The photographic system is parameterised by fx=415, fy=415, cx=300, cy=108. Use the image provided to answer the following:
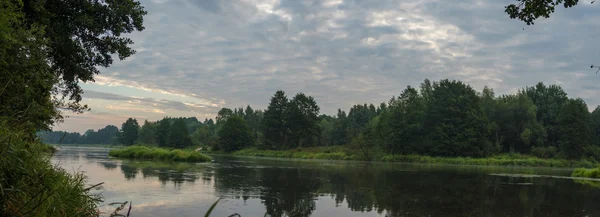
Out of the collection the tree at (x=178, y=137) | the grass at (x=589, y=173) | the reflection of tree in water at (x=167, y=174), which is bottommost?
the grass at (x=589, y=173)

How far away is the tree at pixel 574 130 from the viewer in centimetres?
6931

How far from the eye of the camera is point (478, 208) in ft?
50.8

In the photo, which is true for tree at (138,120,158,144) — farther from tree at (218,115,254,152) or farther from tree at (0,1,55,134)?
tree at (0,1,55,134)

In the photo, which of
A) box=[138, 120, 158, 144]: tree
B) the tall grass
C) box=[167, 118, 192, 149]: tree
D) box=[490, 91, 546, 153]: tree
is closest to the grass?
box=[490, 91, 546, 153]: tree

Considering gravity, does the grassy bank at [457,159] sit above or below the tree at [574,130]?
below

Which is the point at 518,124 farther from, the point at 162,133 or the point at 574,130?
the point at 162,133

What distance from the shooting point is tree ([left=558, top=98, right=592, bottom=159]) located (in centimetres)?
6931

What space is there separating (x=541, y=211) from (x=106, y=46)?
18110mm

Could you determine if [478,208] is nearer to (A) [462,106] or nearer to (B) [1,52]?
(B) [1,52]

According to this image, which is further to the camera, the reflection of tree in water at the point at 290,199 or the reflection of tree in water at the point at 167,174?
the reflection of tree in water at the point at 167,174

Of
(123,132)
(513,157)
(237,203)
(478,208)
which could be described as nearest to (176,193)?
(237,203)

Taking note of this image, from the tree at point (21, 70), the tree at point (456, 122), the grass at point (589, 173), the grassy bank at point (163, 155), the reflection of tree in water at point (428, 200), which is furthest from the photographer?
the tree at point (456, 122)

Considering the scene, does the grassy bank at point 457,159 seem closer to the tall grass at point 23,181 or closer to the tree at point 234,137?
the tree at point 234,137

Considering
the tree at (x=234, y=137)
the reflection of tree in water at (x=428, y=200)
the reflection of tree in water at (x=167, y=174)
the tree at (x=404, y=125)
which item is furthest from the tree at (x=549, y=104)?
the reflection of tree in water at (x=167, y=174)
